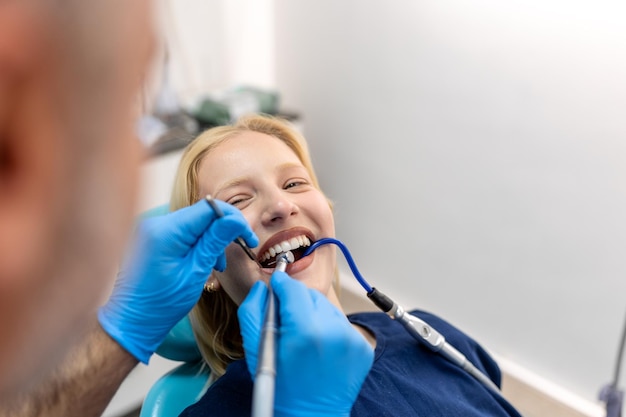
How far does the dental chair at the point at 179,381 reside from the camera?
1.22m

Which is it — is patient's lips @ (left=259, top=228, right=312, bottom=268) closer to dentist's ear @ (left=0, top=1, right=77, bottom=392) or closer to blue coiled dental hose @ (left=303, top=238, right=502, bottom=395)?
blue coiled dental hose @ (left=303, top=238, right=502, bottom=395)

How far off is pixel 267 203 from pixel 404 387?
49 centimetres

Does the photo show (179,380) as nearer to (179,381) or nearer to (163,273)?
(179,381)

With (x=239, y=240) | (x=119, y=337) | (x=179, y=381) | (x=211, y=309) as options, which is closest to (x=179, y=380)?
(x=179, y=381)

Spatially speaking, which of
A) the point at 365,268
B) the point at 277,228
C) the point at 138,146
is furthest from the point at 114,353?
the point at 365,268

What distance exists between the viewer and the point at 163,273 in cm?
104

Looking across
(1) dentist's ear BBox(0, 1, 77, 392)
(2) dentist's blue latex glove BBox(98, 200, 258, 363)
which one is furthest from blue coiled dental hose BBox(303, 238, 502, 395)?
(1) dentist's ear BBox(0, 1, 77, 392)

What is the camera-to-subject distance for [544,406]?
2199 millimetres

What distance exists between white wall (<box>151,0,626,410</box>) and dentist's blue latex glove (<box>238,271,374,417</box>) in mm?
1312

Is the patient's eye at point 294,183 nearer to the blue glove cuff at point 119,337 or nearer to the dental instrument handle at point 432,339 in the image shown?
the dental instrument handle at point 432,339

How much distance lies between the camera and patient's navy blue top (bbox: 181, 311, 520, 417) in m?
1.08

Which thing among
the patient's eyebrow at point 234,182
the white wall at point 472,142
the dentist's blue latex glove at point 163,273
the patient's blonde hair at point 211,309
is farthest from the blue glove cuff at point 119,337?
the white wall at point 472,142

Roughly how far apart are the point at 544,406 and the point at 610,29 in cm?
143

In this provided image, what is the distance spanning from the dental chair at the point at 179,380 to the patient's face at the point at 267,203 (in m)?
0.21
